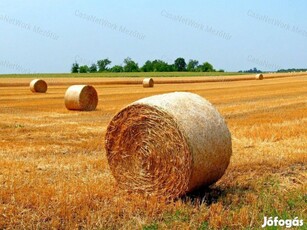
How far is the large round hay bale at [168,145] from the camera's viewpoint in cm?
612

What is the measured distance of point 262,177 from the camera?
722 cm

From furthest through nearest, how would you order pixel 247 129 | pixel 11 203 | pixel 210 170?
A: pixel 247 129 < pixel 210 170 < pixel 11 203

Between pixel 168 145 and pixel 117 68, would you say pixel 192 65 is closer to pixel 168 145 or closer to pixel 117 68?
pixel 117 68

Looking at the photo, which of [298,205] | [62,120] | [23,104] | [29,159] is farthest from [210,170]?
[23,104]

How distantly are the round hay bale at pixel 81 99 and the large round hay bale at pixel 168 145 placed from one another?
11.3 metres

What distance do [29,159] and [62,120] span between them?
6.44m

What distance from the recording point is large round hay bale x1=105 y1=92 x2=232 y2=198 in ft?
20.1

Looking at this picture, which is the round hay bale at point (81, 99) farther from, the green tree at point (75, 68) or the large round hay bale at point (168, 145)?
the green tree at point (75, 68)

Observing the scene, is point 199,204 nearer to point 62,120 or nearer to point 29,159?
point 29,159

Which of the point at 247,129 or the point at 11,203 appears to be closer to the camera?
the point at 11,203

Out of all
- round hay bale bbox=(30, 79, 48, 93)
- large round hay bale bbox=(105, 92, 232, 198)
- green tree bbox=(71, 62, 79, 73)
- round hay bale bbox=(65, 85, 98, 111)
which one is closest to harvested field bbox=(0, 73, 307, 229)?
large round hay bale bbox=(105, 92, 232, 198)

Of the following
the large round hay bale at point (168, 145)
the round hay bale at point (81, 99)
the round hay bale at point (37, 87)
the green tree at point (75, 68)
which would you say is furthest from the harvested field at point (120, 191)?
the green tree at point (75, 68)

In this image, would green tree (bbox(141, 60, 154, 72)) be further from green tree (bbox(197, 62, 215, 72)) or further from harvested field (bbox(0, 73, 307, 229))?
harvested field (bbox(0, 73, 307, 229))

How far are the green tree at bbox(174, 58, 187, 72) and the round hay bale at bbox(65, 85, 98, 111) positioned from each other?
69833mm
